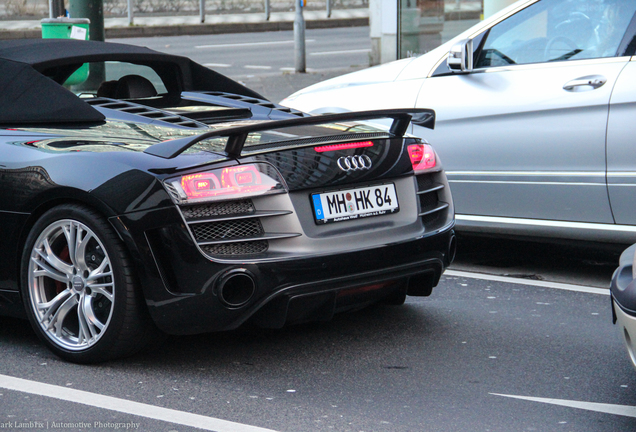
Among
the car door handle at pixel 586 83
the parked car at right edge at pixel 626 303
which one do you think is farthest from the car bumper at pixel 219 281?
the car door handle at pixel 586 83

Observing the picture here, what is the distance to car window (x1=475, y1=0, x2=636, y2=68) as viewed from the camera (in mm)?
5426

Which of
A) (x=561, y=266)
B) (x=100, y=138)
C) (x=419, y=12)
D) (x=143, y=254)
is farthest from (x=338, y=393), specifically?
(x=419, y=12)

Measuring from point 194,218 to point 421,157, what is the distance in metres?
1.22

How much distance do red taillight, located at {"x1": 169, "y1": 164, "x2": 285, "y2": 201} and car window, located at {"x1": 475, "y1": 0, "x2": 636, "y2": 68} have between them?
8.30 feet

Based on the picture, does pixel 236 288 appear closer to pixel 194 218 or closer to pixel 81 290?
pixel 194 218

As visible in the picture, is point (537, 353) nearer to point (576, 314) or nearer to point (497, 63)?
point (576, 314)

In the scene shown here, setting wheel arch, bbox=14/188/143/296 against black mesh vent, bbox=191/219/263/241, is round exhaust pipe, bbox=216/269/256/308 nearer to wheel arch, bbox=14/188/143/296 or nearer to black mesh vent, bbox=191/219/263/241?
black mesh vent, bbox=191/219/263/241

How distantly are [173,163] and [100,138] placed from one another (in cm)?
57

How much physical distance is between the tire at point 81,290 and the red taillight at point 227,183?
1.28 ft

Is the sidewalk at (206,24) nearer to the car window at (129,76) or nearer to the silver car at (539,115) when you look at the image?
the car window at (129,76)

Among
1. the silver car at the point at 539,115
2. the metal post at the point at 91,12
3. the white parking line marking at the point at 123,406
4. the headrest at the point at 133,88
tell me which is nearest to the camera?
the white parking line marking at the point at 123,406

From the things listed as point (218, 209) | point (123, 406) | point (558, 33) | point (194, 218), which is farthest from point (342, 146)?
point (558, 33)

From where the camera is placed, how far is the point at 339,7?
108 feet

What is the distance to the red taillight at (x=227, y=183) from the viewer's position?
3.67 meters
